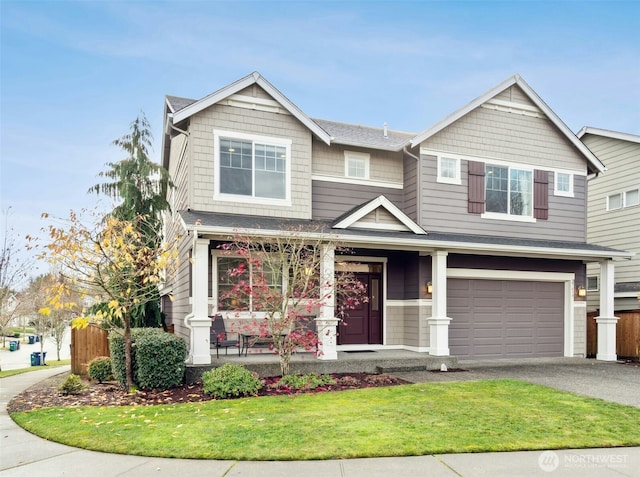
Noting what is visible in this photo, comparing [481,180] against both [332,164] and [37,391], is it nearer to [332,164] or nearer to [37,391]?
[332,164]

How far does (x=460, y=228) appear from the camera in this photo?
503 inches

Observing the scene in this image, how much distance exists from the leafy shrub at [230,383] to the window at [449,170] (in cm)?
736

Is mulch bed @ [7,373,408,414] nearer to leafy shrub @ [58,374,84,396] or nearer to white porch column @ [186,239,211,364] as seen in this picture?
leafy shrub @ [58,374,84,396]

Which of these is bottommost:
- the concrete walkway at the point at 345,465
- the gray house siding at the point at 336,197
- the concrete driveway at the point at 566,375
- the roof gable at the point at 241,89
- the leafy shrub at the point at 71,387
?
the concrete driveway at the point at 566,375

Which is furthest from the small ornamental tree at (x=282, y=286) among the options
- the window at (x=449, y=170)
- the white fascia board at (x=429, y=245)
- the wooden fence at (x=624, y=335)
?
the wooden fence at (x=624, y=335)

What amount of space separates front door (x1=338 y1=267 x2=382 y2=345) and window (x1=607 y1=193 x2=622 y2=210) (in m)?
8.96

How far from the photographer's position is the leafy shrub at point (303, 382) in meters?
8.70

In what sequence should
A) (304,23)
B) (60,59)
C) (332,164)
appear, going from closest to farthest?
(332,164) → (60,59) → (304,23)

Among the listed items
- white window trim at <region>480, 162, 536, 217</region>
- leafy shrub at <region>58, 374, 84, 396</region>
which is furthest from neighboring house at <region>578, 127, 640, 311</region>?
leafy shrub at <region>58, 374, 84, 396</region>

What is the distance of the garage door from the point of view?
1273cm

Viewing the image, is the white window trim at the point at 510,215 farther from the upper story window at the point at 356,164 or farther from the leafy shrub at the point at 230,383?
the leafy shrub at the point at 230,383

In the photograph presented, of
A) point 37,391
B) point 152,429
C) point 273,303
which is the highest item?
point 273,303

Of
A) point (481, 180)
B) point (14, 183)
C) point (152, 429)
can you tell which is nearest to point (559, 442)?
point (152, 429)

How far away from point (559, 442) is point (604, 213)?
13.2 m
